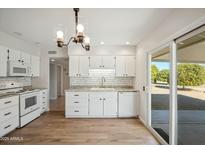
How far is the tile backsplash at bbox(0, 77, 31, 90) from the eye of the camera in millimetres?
4164

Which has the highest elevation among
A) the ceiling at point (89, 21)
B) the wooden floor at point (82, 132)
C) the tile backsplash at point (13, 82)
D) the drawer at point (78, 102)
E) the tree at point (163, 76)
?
the ceiling at point (89, 21)

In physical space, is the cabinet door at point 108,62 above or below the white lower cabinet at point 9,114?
above

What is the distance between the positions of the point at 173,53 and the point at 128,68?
2.69 metres

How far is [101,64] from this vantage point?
5.28 m

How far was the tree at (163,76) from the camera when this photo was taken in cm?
315

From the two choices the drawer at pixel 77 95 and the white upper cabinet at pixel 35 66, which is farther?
the white upper cabinet at pixel 35 66

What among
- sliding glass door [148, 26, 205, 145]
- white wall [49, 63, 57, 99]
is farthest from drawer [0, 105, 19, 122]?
white wall [49, 63, 57, 99]

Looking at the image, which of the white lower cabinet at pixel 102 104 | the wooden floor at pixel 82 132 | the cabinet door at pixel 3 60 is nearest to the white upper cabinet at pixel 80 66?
the white lower cabinet at pixel 102 104

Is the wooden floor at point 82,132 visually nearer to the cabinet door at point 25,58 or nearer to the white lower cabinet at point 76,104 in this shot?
the white lower cabinet at point 76,104

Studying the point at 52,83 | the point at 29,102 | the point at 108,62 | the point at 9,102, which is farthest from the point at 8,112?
the point at 52,83

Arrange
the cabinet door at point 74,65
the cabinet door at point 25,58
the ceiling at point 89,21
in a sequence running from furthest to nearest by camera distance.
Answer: the cabinet door at point 74,65, the cabinet door at point 25,58, the ceiling at point 89,21

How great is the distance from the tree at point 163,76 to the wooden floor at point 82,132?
128 cm
